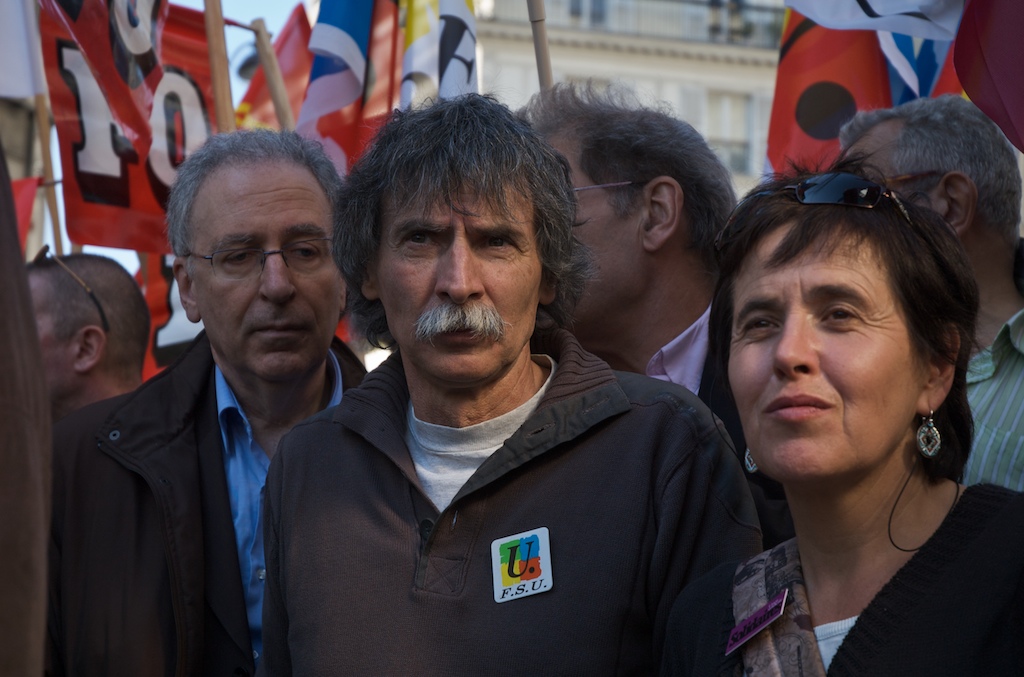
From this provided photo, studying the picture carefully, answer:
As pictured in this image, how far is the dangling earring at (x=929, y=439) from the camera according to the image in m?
1.97

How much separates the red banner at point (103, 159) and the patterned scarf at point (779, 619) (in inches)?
154

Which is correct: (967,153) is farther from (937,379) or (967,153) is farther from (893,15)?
(937,379)

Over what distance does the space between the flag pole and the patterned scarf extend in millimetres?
2393

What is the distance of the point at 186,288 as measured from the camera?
11.9 feet

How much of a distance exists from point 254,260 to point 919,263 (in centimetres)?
199

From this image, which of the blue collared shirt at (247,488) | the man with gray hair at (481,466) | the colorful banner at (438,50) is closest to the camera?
the man with gray hair at (481,466)

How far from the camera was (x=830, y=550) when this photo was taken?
6.49ft

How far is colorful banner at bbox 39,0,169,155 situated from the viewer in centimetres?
473

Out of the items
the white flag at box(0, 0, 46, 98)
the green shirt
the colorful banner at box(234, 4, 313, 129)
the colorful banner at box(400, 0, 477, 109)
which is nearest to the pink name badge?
the green shirt

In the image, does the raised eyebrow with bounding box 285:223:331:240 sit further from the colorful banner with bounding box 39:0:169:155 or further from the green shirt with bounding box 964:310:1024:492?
the colorful banner with bounding box 39:0:169:155

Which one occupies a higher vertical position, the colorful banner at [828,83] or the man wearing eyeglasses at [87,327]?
the colorful banner at [828,83]

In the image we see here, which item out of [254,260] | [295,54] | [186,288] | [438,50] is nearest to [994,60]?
[254,260]

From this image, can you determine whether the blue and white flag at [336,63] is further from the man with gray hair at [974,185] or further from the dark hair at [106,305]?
the man with gray hair at [974,185]

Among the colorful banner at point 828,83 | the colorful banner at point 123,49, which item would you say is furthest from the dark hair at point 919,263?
the colorful banner at point 123,49
